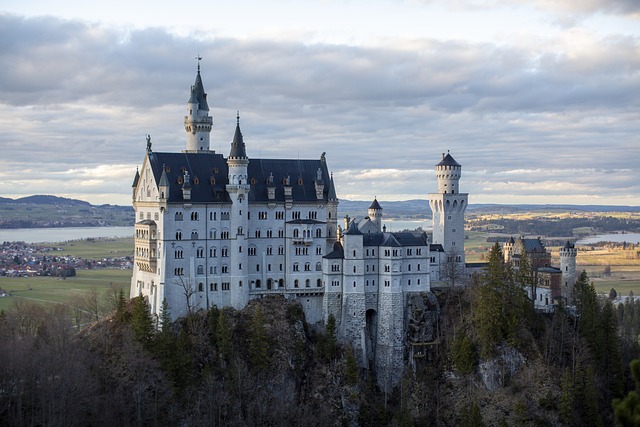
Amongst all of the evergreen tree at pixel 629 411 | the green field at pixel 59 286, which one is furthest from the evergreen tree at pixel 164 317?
the evergreen tree at pixel 629 411

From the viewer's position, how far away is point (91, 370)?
285ft

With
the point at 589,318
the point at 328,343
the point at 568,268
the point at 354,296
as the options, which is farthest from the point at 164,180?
the point at 568,268

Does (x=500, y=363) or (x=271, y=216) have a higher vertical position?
(x=271, y=216)

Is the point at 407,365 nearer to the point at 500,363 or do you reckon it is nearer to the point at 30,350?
the point at 500,363

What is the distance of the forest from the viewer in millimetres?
85750

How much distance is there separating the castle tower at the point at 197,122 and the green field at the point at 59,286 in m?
39.9

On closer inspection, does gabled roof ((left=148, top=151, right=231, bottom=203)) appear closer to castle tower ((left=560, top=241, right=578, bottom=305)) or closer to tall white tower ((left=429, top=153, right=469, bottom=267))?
tall white tower ((left=429, top=153, right=469, bottom=267))

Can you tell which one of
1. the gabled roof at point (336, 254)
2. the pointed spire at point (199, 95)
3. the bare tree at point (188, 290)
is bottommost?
the bare tree at point (188, 290)

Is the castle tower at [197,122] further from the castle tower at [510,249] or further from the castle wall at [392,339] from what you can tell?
the castle tower at [510,249]

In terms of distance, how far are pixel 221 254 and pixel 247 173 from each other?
1099 cm

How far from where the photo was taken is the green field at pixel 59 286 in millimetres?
140613

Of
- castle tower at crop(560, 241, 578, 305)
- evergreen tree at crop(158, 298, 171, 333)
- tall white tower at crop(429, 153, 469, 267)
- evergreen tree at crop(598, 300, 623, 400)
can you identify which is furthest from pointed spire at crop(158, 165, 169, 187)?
evergreen tree at crop(598, 300, 623, 400)

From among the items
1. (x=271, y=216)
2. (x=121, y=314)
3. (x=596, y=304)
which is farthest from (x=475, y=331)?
(x=121, y=314)

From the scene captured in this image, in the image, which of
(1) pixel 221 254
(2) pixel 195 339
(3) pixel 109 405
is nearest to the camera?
(3) pixel 109 405
